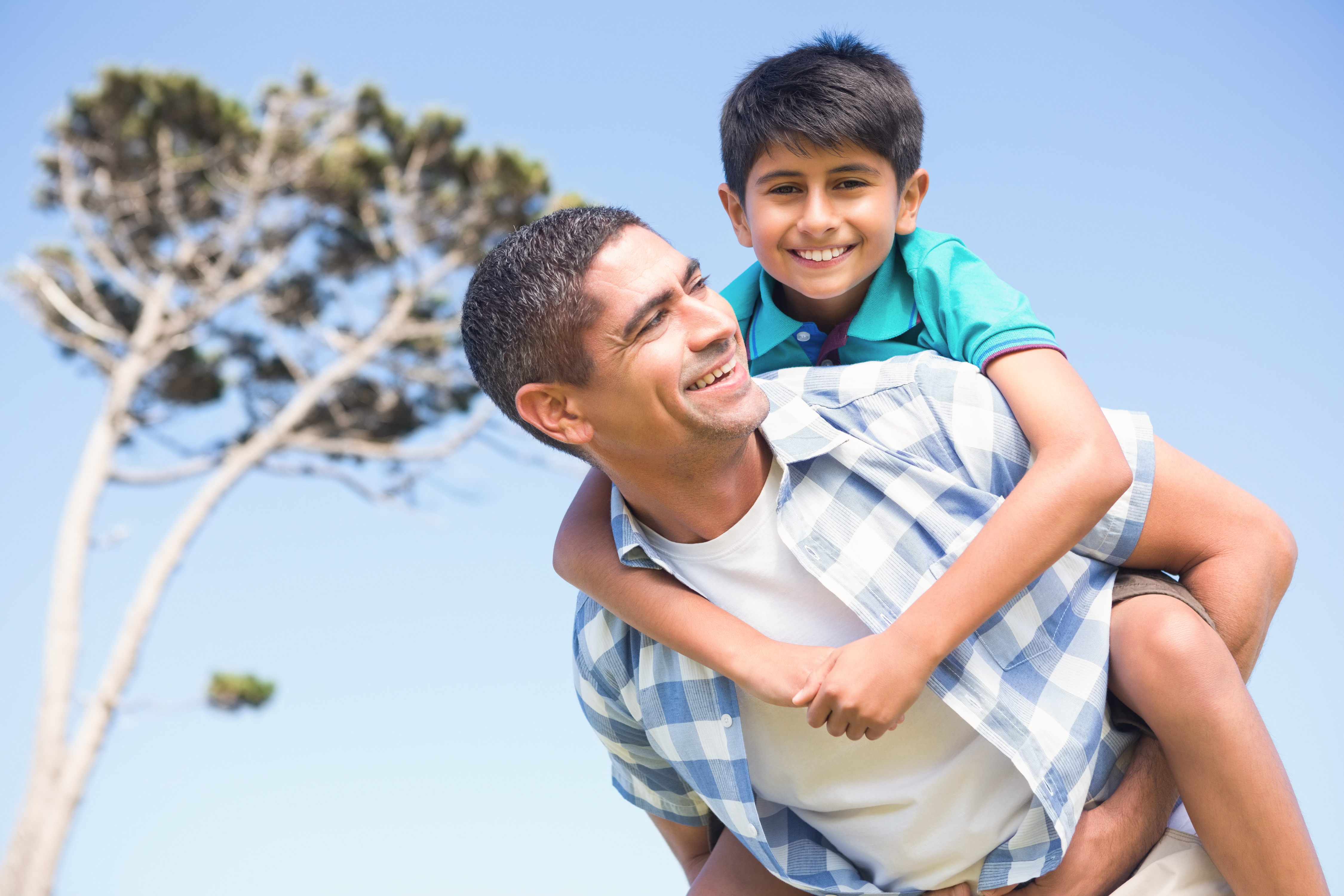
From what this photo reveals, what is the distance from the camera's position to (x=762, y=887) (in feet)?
5.93

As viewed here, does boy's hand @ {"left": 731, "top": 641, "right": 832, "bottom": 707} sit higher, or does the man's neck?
the man's neck

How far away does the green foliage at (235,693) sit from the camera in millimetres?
9812

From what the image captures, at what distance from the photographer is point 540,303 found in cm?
176

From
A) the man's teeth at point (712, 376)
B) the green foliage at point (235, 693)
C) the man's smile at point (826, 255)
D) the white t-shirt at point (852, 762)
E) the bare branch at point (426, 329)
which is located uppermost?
the man's smile at point (826, 255)

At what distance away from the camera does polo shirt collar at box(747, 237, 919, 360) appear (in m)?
1.98

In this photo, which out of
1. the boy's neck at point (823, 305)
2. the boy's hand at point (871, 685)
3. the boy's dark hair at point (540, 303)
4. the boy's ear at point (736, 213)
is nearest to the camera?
the boy's hand at point (871, 685)

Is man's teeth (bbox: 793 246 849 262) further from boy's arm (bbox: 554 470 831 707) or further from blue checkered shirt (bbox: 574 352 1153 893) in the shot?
boy's arm (bbox: 554 470 831 707)

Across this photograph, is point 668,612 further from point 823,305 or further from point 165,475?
point 165,475

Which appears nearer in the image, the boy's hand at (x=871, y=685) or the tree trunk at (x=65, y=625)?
the boy's hand at (x=871, y=685)

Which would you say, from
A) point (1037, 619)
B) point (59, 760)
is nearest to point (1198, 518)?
point (1037, 619)

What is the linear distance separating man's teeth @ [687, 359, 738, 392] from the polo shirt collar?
16.3 inches

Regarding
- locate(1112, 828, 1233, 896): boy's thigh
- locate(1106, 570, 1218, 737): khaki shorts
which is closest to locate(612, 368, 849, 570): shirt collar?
locate(1106, 570, 1218, 737): khaki shorts

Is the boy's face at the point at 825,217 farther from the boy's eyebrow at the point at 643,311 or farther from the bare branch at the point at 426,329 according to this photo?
the bare branch at the point at 426,329

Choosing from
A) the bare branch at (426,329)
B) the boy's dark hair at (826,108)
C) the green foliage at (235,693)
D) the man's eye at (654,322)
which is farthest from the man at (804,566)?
the bare branch at (426,329)
